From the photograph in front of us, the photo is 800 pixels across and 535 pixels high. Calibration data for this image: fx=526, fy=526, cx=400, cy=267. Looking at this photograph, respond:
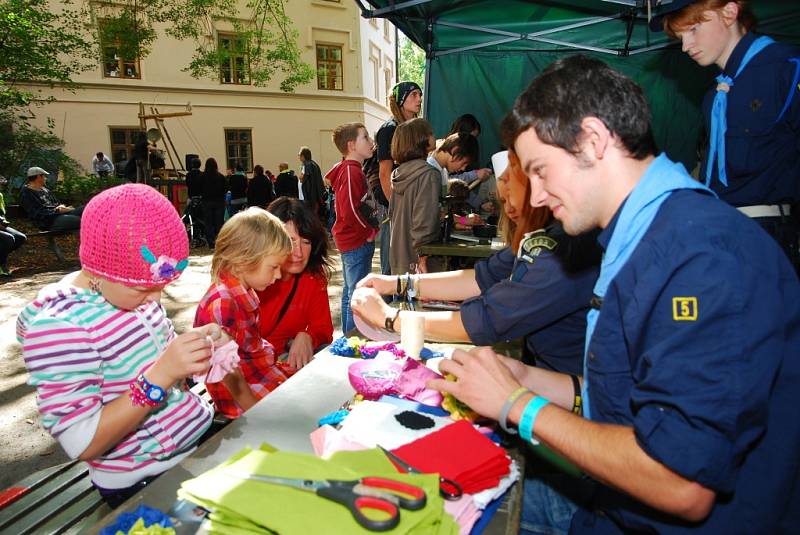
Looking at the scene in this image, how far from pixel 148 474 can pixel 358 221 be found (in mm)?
3237

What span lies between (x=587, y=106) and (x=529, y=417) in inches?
26.3

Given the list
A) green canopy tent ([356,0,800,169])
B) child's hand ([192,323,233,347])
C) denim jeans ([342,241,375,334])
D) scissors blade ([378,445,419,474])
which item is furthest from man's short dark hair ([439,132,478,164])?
scissors blade ([378,445,419,474])

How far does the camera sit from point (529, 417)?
3.68 ft

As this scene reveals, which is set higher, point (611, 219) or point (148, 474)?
point (611, 219)

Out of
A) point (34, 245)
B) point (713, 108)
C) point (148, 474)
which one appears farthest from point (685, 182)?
point (34, 245)

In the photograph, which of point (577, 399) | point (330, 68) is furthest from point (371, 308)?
point (330, 68)

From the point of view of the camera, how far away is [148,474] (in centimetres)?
150

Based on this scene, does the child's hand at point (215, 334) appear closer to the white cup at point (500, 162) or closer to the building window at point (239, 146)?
→ the white cup at point (500, 162)

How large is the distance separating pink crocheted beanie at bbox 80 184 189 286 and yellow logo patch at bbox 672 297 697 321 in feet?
3.95

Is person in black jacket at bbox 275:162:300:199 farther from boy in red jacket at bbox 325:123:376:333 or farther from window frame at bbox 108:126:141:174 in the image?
window frame at bbox 108:126:141:174

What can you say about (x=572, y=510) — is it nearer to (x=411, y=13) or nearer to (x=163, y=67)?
(x=411, y=13)

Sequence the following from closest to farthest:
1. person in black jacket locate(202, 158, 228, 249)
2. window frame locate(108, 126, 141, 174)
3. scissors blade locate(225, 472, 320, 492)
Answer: scissors blade locate(225, 472, 320, 492) → person in black jacket locate(202, 158, 228, 249) → window frame locate(108, 126, 141, 174)

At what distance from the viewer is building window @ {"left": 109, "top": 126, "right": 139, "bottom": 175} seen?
792 inches

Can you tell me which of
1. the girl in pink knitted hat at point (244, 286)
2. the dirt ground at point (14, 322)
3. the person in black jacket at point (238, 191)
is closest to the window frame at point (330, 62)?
the person in black jacket at point (238, 191)
